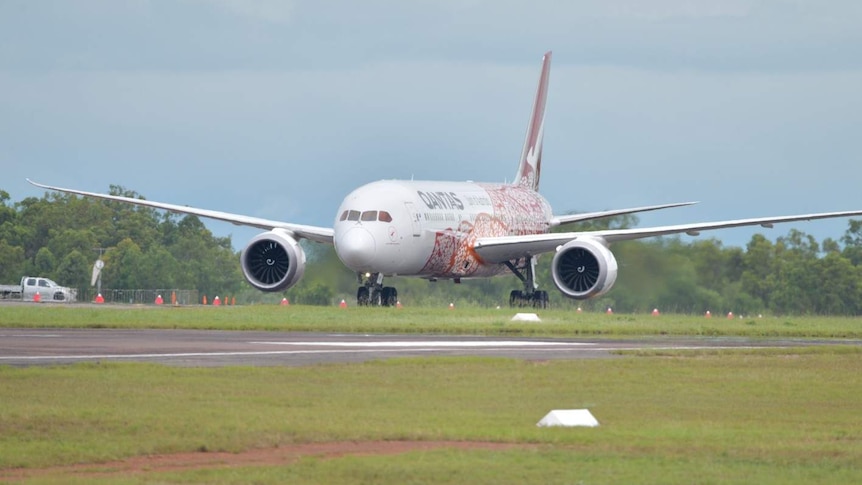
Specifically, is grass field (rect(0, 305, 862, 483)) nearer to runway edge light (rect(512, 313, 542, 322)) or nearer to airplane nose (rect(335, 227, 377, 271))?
runway edge light (rect(512, 313, 542, 322))

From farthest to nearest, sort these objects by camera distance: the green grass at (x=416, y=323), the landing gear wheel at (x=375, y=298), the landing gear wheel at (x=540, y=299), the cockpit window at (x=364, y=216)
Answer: the landing gear wheel at (x=540, y=299), the landing gear wheel at (x=375, y=298), the cockpit window at (x=364, y=216), the green grass at (x=416, y=323)

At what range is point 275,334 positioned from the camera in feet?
109

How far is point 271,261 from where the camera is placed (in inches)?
2044

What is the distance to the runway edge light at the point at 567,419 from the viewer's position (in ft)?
54.5

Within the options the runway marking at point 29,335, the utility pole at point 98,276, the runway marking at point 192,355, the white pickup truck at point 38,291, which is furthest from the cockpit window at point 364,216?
the utility pole at point 98,276

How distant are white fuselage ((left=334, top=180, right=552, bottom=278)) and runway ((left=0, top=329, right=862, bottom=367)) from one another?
45.7 ft

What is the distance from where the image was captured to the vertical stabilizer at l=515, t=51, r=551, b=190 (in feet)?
210

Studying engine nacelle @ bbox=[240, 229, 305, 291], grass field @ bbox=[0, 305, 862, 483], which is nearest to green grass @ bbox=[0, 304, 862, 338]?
engine nacelle @ bbox=[240, 229, 305, 291]

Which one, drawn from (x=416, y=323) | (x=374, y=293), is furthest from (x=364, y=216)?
(x=416, y=323)

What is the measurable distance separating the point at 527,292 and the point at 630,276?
3543mm

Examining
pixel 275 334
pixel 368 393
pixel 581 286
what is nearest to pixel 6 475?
pixel 368 393

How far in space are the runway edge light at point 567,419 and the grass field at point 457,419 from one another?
25 centimetres

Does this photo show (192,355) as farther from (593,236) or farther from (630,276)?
(630,276)

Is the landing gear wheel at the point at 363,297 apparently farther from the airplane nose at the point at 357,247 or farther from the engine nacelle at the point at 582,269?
the engine nacelle at the point at 582,269
